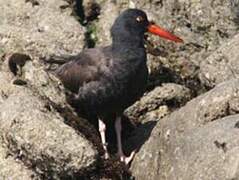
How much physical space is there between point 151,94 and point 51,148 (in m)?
3.26

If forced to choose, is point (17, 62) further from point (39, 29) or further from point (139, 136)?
point (139, 136)

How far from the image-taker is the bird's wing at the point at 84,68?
12.4m

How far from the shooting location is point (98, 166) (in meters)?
11.2

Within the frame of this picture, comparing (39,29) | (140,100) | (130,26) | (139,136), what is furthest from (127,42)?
(39,29)

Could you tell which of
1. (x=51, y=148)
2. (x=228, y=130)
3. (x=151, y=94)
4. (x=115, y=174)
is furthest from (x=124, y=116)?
(x=228, y=130)

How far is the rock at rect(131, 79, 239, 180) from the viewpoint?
31.6 ft

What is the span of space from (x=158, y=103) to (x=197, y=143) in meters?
3.33

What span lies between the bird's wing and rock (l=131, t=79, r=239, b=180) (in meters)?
1.31

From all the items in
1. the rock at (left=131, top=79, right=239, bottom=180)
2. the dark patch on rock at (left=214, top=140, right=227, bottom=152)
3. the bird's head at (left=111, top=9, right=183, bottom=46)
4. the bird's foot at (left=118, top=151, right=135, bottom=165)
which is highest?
the bird's head at (left=111, top=9, right=183, bottom=46)

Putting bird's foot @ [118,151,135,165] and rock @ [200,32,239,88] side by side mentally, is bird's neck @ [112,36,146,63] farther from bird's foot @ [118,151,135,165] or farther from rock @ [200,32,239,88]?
bird's foot @ [118,151,135,165]

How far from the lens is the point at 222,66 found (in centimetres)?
1331

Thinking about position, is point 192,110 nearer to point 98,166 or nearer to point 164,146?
point 164,146

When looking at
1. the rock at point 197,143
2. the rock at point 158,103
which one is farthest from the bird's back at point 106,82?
the rock at point 158,103

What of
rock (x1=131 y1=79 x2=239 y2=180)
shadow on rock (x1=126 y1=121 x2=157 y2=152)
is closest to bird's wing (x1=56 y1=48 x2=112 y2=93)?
shadow on rock (x1=126 y1=121 x2=157 y2=152)
